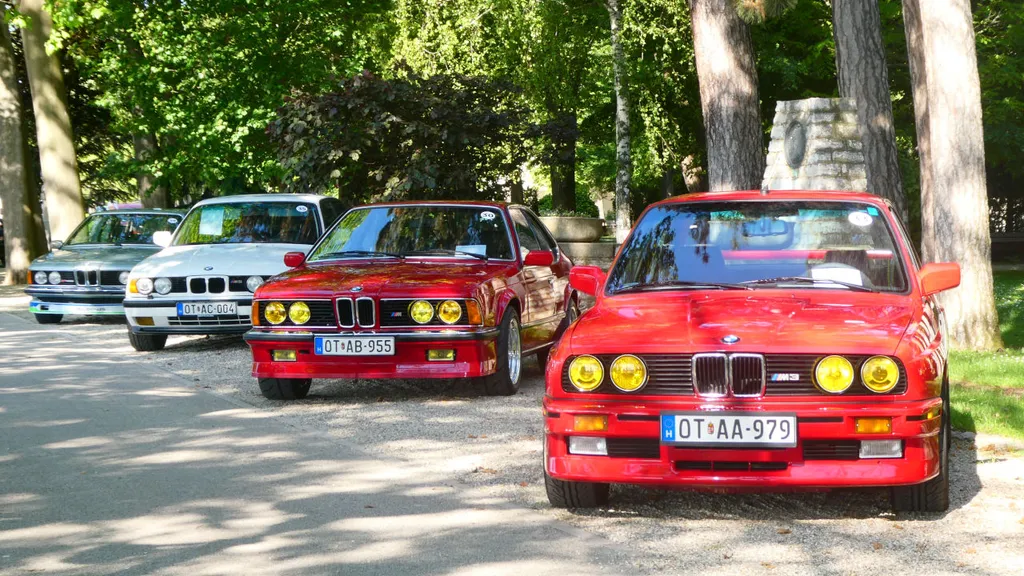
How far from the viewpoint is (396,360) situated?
9.87m

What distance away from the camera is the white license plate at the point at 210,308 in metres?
13.7

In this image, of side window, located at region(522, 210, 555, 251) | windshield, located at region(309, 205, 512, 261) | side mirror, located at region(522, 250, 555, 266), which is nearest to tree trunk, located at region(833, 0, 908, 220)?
side window, located at region(522, 210, 555, 251)

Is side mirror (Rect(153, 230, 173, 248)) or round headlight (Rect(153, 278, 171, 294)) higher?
side mirror (Rect(153, 230, 173, 248))

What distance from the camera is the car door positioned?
440 inches

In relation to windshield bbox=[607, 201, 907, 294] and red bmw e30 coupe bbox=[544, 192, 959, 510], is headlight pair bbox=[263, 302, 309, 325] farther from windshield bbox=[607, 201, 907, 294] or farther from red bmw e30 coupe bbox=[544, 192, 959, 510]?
red bmw e30 coupe bbox=[544, 192, 959, 510]

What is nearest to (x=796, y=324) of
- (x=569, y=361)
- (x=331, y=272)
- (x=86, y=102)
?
(x=569, y=361)

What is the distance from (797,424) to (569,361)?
1.02 m

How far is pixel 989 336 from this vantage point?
501 inches

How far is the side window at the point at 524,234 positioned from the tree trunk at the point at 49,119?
1739 centimetres

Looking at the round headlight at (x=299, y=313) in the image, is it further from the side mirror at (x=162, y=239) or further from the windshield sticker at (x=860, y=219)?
the side mirror at (x=162, y=239)

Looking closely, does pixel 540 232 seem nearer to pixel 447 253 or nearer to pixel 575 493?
pixel 447 253

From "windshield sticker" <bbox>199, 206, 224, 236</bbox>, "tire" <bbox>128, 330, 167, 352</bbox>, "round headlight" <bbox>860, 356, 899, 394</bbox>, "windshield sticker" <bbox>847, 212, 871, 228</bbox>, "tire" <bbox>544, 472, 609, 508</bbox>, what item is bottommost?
"tire" <bbox>544, 472, 609, 508</bbox>

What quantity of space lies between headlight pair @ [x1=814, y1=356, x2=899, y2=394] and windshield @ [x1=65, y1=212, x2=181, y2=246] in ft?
47.9

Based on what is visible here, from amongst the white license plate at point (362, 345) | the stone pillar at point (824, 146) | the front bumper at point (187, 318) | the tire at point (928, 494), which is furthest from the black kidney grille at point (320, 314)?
the stone pillar at point (824, 146)
